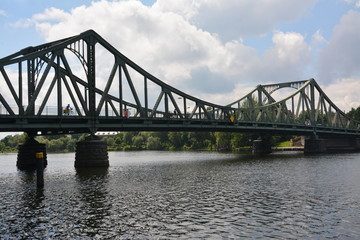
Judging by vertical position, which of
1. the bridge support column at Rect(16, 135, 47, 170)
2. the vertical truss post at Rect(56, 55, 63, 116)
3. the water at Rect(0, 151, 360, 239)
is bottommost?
the water at Rect(0, 151, 360, 239)

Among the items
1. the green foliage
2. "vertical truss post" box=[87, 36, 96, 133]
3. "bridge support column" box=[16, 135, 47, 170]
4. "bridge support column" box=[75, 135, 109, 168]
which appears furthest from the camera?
the green foliage

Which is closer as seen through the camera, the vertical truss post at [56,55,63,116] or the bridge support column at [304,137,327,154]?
the vertical truss post at [56,55,63,116]

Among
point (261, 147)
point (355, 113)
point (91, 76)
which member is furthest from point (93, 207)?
point (355, 113)

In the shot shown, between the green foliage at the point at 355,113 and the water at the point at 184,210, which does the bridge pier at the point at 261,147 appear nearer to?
the water at the point at 184,210

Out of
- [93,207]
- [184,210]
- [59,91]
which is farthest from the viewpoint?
[59,91]

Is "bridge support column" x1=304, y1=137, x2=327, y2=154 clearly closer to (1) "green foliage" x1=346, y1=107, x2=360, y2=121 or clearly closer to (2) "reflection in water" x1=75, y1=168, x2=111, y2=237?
(1) "green foliage" x1=346, y1=107, x2=360, y2=121

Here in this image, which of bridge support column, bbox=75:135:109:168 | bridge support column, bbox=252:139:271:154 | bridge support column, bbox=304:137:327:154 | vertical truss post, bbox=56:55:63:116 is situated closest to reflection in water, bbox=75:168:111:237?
bridge support column, bbox=75:135:109:168

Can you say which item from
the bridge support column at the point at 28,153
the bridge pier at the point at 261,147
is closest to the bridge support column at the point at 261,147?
the bridge pier at the point at 261,147

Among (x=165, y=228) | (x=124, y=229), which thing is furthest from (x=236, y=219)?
(x=124, y=229)

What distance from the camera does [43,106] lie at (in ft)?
177

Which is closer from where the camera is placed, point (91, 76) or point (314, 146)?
point (91, 76)

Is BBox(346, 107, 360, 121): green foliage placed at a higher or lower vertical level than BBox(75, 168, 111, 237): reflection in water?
higher

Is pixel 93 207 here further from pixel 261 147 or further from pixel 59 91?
pixel 261 147

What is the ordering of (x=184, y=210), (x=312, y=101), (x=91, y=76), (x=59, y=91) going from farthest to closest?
(x=312, y=101) → (x=91, y=76) → (x=59, y=91) → (x=184, y=210)
